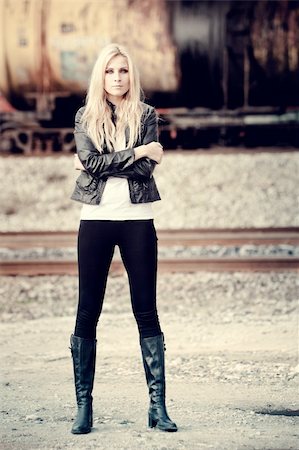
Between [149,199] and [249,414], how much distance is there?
127 cm

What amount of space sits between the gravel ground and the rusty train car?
1.31 metres

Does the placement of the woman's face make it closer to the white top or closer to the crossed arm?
the crossed arm

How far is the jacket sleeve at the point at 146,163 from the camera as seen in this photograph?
4305 millimetres

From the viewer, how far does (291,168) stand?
48.3ft

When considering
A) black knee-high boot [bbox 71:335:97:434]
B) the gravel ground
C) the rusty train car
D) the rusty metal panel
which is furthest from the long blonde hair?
the rusty metal panel

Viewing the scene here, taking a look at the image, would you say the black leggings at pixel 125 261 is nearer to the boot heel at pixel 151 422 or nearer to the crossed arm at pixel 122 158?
the crossed arm at pixel 122 158

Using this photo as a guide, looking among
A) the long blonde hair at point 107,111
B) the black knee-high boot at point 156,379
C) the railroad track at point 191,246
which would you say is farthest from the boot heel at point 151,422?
the railroad track at point 191,246

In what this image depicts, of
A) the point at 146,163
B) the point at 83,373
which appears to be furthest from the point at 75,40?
the point at 83,373

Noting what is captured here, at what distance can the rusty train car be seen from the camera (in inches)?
643

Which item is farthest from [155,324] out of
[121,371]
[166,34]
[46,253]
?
[166,34]

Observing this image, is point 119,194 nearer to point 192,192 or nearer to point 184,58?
point 192,192

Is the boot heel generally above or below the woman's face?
below

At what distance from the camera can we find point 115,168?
4.27 m

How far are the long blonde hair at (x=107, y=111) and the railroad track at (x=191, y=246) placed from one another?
514cm
